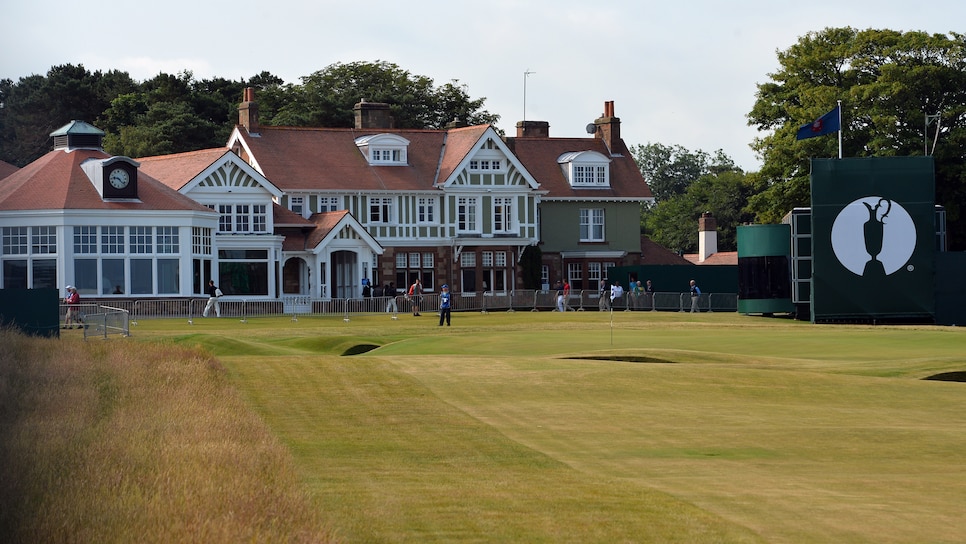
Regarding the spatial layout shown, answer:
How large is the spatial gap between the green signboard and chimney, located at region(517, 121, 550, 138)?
36.2 meters

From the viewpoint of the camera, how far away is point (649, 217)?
13312 centimetres

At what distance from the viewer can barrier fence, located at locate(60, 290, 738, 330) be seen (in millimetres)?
53656

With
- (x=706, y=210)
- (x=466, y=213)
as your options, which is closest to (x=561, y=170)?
(x=466, y=213)

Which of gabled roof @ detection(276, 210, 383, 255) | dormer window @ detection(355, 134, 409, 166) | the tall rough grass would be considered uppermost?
dormer window @ detection(355, 134, 409, 166)

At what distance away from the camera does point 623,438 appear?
20.1 metres

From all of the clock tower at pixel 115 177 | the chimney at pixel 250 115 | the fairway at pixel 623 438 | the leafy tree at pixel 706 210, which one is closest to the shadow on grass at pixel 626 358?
the fairway at pixel 623 438

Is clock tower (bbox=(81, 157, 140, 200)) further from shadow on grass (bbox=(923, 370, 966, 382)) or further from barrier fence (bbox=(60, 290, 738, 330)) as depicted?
shadow on grass (bbox=(923, 370, 966, 382))

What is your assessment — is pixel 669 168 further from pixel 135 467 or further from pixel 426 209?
pixel 135 467

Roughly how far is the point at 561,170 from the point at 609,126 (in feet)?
15.7

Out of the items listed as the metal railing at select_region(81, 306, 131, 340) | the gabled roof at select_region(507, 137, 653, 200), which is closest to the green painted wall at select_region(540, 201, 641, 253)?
the gabled roof at select_region(507, 137, 653, 200)

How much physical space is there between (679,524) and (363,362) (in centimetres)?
1721

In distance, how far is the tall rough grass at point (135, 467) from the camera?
10070mm

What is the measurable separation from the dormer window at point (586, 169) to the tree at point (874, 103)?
31.6 ft

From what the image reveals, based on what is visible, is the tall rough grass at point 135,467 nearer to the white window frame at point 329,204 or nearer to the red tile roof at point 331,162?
the red tile roof at point 331,162
